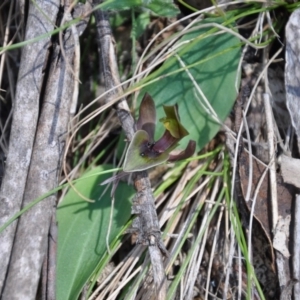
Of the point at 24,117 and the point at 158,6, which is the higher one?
the point at 158,6

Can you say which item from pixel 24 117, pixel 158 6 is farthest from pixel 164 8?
pixel 24 117

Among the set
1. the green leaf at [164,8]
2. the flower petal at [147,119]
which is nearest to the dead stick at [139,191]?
the flower petal at [147,119]

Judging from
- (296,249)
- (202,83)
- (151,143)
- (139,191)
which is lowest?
(296,249)

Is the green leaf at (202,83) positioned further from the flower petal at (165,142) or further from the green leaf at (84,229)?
the green leaf at (84,229)

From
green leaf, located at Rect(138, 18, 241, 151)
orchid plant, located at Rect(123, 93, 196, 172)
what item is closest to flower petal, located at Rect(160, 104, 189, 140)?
orchid plant, located at Rect(123, 93, 196, 172)

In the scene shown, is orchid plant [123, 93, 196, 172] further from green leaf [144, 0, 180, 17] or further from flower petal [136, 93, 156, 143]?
green leaf [144, 0, 180, 17]

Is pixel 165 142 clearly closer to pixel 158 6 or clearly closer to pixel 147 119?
pixel 147 119
